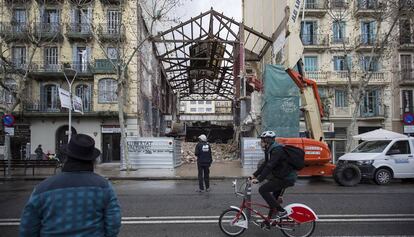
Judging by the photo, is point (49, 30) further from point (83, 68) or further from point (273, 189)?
point (273, 189)

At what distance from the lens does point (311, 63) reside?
129 feet

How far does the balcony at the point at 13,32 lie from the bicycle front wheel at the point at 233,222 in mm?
30375

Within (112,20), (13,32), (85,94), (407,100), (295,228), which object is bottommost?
(295,228)

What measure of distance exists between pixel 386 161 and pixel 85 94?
24.4 meters

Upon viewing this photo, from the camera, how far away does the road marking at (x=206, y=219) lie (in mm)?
8844

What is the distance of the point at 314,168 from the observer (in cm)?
1747

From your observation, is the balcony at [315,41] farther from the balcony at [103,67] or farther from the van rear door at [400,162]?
the van rear door at [400,162]

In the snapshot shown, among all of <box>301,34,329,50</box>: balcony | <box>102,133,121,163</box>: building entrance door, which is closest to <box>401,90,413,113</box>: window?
<box>301,34,329,50</box>: balcony

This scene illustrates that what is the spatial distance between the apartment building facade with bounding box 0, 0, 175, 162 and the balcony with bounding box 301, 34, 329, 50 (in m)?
14.8

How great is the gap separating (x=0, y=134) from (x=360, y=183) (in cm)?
2736

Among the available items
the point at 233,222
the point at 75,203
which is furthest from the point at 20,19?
the point at 75,203

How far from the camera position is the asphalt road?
8.01 metres

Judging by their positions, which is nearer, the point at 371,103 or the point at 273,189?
the point at 273,189

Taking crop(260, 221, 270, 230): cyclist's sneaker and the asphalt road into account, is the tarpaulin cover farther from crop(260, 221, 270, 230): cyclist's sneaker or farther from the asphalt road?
crop(260, 221, 270, 230): cyclist's sneaker
